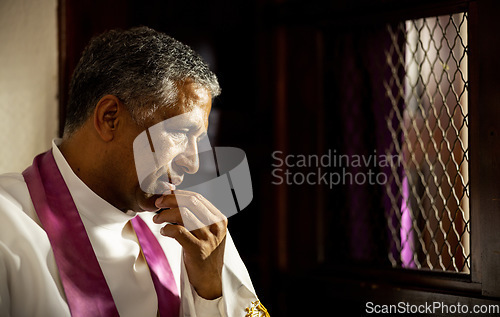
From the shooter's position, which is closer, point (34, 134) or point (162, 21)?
point (34, 134)

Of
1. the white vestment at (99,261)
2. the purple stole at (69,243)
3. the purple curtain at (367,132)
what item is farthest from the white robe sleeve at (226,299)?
the purple curtain at (367,132)

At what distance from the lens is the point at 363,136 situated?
2771 millimetres

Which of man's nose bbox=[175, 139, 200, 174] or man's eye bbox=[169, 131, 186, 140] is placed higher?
man's eye bbox=[169, 131, 186, 140]

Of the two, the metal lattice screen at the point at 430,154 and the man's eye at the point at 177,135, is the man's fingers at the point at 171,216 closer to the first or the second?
the man's eye at the point at 177,135

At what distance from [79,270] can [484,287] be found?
5.57ft

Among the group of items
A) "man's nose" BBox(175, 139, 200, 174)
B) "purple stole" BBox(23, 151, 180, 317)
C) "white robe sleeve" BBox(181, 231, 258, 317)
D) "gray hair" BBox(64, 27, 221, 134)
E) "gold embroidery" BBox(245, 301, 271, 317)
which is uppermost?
"gray hair" BBox(64, 27, 221, 134)

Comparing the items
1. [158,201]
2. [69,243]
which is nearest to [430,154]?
[158,201]

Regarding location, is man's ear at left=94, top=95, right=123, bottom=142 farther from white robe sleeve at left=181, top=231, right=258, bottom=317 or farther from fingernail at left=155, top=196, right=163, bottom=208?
white robe sleeve at left=181, top=231, right=258, bottom=317

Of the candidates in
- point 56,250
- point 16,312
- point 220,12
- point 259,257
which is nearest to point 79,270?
point 56,250

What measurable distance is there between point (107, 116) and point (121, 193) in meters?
0.28

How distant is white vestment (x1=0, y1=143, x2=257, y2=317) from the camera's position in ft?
4.71

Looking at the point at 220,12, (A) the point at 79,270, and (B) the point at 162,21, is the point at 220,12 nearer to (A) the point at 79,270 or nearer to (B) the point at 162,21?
(B) the point at 162,21

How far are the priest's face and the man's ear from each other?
0.21 ft

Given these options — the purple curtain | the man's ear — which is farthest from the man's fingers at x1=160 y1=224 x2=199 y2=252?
the purple curtain
